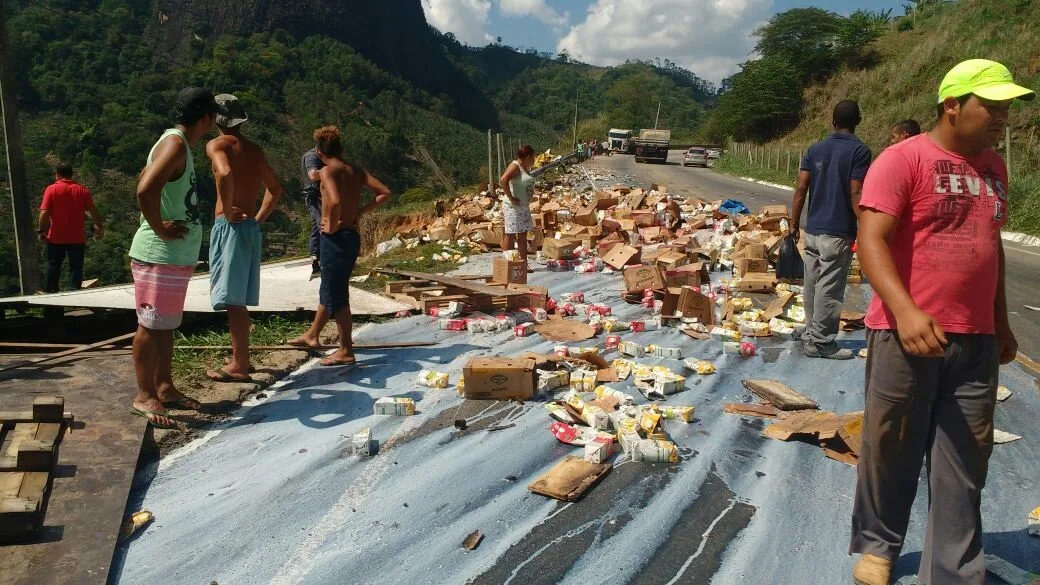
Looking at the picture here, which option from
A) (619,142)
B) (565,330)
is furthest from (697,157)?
(565,330)

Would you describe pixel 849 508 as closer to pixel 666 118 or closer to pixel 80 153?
pixel 80 153

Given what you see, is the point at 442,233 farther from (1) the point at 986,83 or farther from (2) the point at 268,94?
(2) the point at 268,94

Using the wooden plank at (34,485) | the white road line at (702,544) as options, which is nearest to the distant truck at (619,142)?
the white road line at (702,544)

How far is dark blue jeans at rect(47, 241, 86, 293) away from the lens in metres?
8.14

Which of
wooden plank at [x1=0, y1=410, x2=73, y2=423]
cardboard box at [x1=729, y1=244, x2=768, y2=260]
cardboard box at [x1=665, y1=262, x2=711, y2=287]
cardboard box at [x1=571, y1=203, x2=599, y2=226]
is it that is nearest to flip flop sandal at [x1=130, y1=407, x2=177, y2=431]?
wooden plank at [x1=0, y1=410, x2=73, y2=423]

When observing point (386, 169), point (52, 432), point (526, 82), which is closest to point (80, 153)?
point (386, 169)

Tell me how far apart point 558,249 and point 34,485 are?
637 centimetres

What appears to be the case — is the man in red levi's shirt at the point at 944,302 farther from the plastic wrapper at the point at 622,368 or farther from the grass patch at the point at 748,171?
the grass patch at the point at 748,171

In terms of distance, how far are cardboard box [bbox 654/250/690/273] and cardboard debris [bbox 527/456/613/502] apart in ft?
13.9

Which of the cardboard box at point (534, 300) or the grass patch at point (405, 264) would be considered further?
the grass patch at point (405, 264)

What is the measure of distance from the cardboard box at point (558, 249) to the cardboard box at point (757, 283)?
2207 millimetres

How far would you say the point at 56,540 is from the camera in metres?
2.50

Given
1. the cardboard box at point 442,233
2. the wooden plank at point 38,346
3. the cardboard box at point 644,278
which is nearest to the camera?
the wooden plank at point 38,346

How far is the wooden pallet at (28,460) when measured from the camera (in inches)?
95.9
